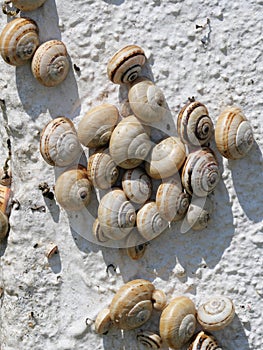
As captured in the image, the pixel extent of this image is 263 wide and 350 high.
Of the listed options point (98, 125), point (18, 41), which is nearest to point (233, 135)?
point (98, 125)

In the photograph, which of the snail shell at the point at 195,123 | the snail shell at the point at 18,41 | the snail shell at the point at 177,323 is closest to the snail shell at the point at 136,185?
the snail shell at the point at 195,123

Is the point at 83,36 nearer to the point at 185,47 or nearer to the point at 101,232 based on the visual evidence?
the point at 185,47

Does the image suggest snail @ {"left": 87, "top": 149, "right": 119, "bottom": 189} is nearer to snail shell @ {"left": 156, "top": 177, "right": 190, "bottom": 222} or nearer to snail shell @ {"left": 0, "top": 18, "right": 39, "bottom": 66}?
snail shell @ {"left": 156, "top": 177, "right": 190, "bottom": 222}

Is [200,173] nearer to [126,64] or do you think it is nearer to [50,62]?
[126,64]

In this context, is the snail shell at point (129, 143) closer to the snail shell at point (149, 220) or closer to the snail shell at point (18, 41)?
the snail shell at point (149, 220)

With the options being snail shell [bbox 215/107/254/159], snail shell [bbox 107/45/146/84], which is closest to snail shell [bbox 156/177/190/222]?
snail shell [bbox 215/107/254/159]

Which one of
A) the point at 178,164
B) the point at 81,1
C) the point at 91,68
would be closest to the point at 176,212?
the point at 178,164

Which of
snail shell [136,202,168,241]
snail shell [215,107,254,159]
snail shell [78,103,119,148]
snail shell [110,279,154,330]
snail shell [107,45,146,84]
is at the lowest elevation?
snail shell [110,279,154,330]
